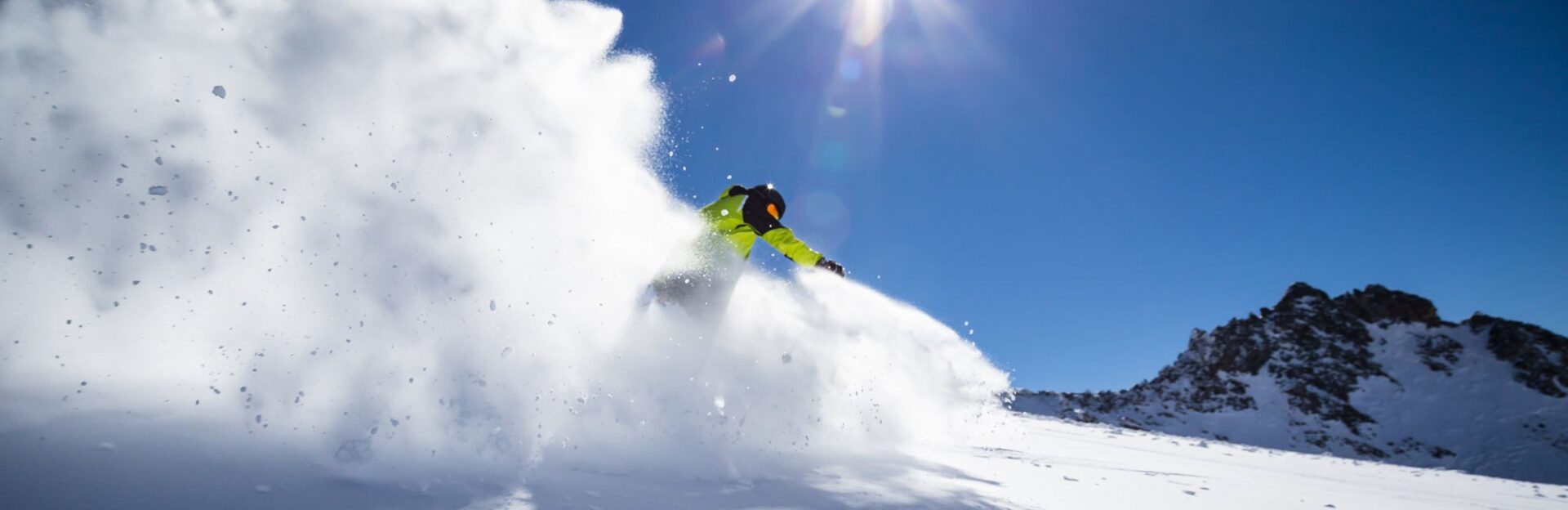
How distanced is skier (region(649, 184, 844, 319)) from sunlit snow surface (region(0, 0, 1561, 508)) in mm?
383

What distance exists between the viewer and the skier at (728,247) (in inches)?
232

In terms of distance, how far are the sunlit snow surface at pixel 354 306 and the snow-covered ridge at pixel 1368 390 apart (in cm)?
6987

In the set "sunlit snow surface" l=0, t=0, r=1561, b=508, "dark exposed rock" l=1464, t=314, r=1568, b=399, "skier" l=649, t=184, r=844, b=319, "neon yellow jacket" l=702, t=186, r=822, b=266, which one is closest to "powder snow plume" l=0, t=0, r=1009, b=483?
"sunlit snow surface" l=0, t=0, r=1561, b=508

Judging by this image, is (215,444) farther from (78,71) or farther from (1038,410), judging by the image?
(1038,410)

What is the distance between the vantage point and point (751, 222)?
6.02 meters

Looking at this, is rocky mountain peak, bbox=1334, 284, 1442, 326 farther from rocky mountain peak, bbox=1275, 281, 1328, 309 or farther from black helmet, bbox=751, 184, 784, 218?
black helmet, bbox=751, 184, 784, 218

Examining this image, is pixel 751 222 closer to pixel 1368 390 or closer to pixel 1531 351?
pixel 1368 390

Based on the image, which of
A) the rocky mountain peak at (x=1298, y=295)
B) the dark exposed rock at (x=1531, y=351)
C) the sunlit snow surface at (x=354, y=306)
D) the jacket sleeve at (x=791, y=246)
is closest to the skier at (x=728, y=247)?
the jacket sleeve at (x=791, y=246)

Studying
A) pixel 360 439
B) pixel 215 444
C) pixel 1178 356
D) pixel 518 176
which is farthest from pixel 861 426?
pixel 1178 356

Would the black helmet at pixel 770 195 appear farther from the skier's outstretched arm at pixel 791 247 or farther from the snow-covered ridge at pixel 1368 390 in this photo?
the snow-covered ridge at pixel 1368 390

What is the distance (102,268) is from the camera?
3.21 meters

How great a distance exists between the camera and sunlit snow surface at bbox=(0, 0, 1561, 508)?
252cm

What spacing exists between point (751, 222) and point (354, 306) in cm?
340

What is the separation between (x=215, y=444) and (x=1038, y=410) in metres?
81.2
